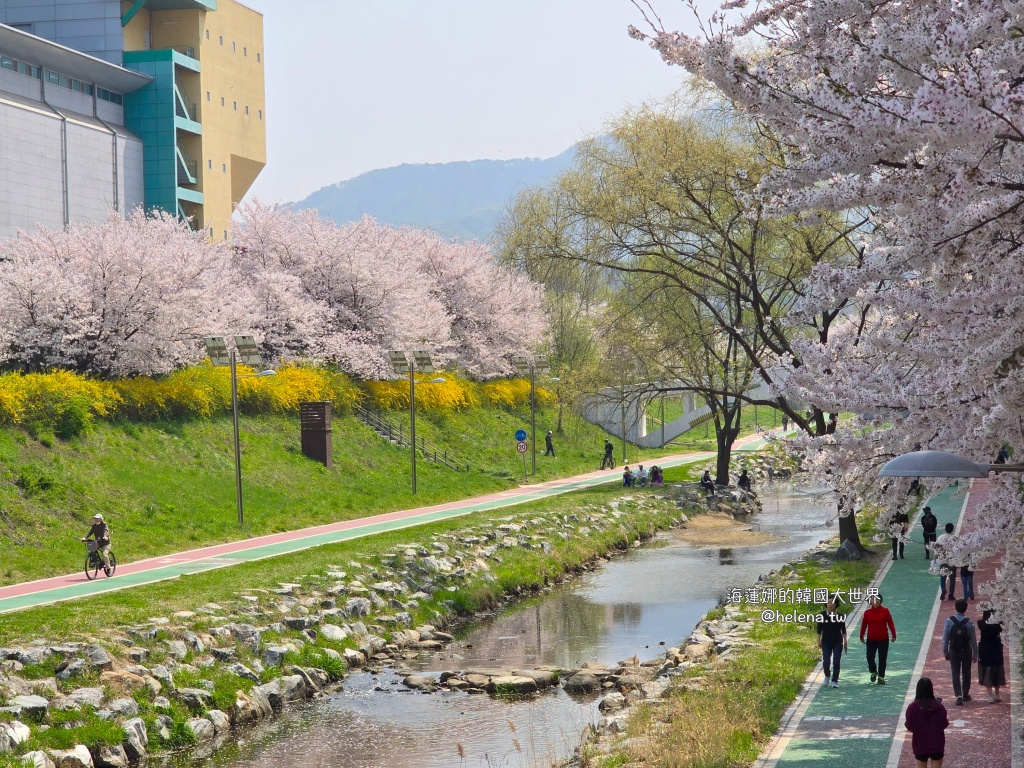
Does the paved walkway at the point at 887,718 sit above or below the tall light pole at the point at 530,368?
below

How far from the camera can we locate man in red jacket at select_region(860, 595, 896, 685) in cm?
1518

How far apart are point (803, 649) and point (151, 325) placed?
2512cm

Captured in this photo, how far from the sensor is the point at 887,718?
1363 cm

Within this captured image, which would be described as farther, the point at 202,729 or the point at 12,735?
the point at 202,729

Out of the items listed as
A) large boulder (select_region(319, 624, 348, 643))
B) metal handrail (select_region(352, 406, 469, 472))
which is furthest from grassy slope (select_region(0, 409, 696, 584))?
large boulder (select_region(319, 624, 348, 643))

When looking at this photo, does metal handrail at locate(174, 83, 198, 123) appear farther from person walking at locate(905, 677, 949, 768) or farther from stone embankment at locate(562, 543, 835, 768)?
person walking at locate(905, 677, 949, 768)

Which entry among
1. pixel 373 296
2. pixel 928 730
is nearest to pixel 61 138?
pixel 373 296

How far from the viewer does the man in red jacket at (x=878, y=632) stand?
49.8ft

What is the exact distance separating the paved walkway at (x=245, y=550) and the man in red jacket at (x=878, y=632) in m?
14.5

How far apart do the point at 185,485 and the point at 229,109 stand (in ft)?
175

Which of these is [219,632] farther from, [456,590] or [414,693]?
[456,590]

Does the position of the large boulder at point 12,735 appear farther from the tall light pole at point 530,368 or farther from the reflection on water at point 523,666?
the tall light pole at point 530,368

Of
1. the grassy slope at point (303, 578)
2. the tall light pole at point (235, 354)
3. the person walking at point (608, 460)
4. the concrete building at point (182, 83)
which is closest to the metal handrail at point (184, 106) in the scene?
the concrete building at point (182, 83)

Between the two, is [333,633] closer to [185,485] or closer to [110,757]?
[110,757]
